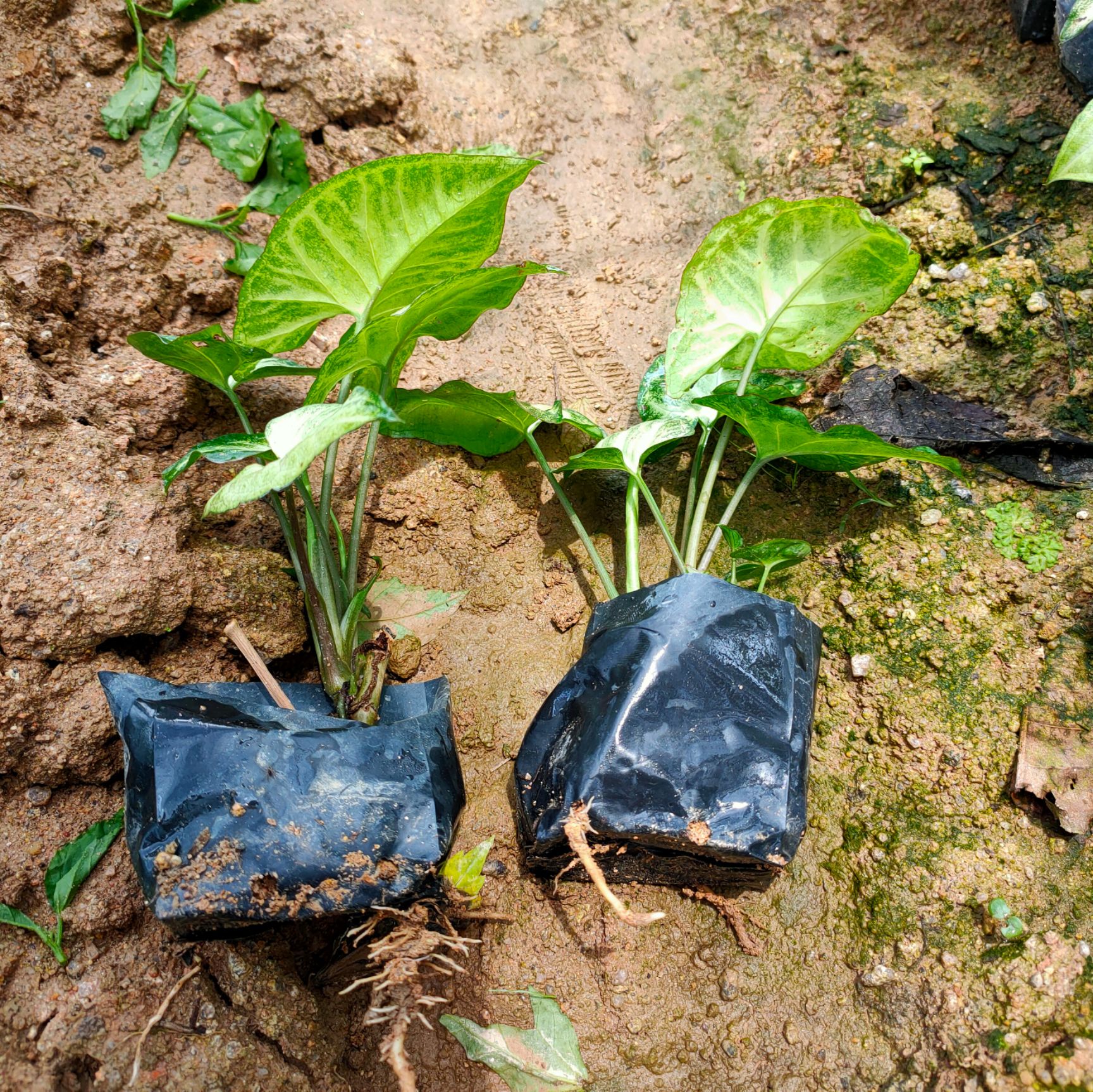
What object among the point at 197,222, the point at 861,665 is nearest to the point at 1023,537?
the point at 861,665

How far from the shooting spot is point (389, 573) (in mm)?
1620

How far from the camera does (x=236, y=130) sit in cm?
182

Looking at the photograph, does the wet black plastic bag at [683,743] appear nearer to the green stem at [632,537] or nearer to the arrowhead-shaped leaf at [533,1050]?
the green stem at [632,537]

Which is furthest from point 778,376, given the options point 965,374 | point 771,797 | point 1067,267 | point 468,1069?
point 468,1069

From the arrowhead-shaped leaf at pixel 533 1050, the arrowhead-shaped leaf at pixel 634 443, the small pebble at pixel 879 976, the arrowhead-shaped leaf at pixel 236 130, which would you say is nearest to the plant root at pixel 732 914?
the small pebble at pixel 879 976

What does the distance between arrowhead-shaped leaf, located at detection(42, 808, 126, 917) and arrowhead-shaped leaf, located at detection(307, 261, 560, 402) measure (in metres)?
0.79

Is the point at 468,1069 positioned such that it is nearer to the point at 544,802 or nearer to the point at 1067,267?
the point at 544,802

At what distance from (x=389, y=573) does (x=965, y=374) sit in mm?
1246

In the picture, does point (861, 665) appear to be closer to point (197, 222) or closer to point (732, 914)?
point (732, 914)

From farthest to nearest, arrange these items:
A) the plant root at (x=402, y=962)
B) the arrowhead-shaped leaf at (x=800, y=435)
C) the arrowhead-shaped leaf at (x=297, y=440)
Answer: the arrowhead-shaped leaf at (x=800, y=435)
the plant root at (x=402, y=962)
the arrowhead-shaped leaf at (x=297, y=440)

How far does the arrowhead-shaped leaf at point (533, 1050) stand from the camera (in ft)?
3.86

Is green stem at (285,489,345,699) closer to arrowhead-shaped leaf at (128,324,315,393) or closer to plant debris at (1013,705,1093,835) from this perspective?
arrowhead-shaped leaf at (128,324,315,393)

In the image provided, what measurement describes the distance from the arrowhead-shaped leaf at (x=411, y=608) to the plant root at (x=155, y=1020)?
2.19 ft

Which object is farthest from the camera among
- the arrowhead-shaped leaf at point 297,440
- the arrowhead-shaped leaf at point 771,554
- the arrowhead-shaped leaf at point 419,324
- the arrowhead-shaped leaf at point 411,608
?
the arrowhead-shaped leaf at point 411,608
